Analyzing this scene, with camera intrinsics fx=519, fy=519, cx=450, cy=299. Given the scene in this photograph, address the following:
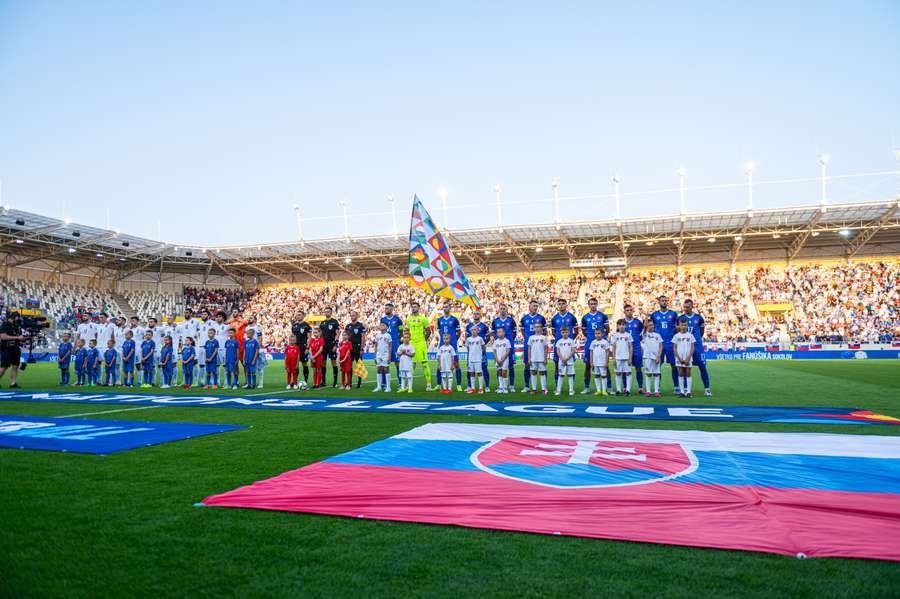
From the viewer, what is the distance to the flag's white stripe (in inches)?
195

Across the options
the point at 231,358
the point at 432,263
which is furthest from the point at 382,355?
the point at 231,358

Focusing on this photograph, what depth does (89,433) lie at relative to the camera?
242 inches

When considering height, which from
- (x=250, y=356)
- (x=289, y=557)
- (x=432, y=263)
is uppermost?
(x=432, y=263)

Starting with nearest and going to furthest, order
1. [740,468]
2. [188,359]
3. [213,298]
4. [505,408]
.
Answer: [740,468], [505,408], [188,359], [213,298]

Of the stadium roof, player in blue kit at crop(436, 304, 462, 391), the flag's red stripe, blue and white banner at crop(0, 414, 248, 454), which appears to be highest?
the stadium roof

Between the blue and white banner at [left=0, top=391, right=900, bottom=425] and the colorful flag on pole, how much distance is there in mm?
2620

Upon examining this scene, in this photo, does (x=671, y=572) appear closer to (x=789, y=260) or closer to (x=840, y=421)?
(x=840, y=421)

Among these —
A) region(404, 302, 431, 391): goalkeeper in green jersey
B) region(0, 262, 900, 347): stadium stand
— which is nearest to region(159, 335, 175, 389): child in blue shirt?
region(404, 302, 431, 391): goalkeeper in green jersey

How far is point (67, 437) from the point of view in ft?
19.2

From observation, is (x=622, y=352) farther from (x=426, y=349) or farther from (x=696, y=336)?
→ (x=426, y=349)

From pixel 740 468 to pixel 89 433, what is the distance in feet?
22.7

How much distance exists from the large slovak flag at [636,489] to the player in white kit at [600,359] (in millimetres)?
4968

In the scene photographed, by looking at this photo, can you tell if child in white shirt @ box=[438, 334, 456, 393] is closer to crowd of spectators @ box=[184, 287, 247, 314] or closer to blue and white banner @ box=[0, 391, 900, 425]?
blue and white banner @ box=[0, 391, 900, 425]

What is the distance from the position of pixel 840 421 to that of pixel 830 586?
5.60 metres
